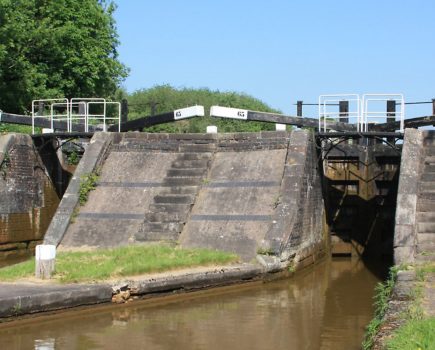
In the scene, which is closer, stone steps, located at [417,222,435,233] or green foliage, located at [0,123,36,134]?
stone steps, located at [417,222,435,233]

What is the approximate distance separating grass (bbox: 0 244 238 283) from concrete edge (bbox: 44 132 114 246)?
1.29 metres

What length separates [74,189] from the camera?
16.4 m

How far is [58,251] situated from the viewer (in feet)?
47.8

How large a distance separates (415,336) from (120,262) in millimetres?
6665

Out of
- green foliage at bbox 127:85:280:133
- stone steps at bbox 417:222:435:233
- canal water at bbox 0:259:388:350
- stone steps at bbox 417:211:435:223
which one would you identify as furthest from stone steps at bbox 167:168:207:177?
green foliage at bbox 127:85:280:133

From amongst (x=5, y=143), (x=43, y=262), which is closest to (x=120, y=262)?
(x=43, y=262)

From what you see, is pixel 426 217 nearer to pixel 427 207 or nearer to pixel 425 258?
pixel 427 207

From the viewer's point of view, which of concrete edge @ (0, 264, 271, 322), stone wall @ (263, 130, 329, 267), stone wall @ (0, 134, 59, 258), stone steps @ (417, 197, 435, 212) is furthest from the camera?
stone wall @ (0, 134, 59, 258)

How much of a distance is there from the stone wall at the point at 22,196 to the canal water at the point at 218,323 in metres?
7.42

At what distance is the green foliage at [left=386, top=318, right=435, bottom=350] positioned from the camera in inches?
251

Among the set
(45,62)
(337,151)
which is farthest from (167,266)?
(45,62)

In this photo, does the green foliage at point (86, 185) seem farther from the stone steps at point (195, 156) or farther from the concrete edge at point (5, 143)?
the concrete edge at point (5, 143)

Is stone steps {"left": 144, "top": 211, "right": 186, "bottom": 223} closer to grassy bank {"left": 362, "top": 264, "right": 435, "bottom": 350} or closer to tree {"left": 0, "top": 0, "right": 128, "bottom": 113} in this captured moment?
grassy bank {"left": 362, "top": 264, "right": 435, "bottom": 350}

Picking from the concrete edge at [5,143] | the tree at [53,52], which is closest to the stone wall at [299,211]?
the concrete edge at [5,143]
